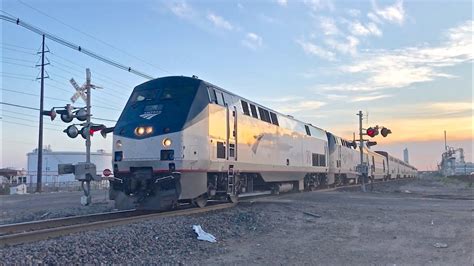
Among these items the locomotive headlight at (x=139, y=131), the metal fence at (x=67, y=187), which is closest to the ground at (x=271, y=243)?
the locomotive headlight at (x=139, y=131)

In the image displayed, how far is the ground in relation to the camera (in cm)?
736

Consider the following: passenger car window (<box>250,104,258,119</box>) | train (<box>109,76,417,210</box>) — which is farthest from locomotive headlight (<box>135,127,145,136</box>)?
passenger car window (<box>250,104,258,119</box>)

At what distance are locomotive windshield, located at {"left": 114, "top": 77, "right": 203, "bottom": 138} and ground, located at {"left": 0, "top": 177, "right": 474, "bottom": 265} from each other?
3148 mm

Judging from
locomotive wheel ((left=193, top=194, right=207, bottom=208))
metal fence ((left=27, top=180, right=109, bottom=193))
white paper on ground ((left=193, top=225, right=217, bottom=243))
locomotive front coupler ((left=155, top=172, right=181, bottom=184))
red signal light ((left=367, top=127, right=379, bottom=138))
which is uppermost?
red signal light ((left=367, top=127, right=379, bottom=138))

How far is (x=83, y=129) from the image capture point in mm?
17922

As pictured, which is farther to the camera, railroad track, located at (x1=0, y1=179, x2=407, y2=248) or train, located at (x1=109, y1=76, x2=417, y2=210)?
train, located at (x1=109, y1=76, x2=417, y2=210)

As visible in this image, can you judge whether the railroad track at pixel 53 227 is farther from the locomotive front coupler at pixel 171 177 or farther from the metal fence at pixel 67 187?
the metal fence at pixel 67 187

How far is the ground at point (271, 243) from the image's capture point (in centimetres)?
736

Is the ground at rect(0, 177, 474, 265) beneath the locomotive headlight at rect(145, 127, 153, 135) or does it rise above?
beneath

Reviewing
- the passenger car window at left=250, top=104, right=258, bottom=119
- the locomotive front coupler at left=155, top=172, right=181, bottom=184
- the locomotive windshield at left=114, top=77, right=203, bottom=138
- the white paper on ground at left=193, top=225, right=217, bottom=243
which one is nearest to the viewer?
the white paper on ground at left=193, top=225, right=217, bottom=243

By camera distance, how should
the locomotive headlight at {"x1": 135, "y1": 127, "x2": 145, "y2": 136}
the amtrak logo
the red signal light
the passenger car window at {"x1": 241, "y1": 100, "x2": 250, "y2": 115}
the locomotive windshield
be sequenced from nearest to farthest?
the locomotive windshield < the locomotive headlight at {"x1": 135, "y1": 127, "x2": 145, "y2": 136} < the amtrak logo < the passenger car window at {"x1": 241, "y1": 100, "x2": 250, "y2": 115} < the red signal light

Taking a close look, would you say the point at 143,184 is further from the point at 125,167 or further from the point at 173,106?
the point at 173,106

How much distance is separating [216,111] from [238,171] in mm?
2615

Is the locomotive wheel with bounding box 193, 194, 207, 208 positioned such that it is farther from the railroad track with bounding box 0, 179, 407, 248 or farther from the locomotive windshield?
the locomotive windshield
